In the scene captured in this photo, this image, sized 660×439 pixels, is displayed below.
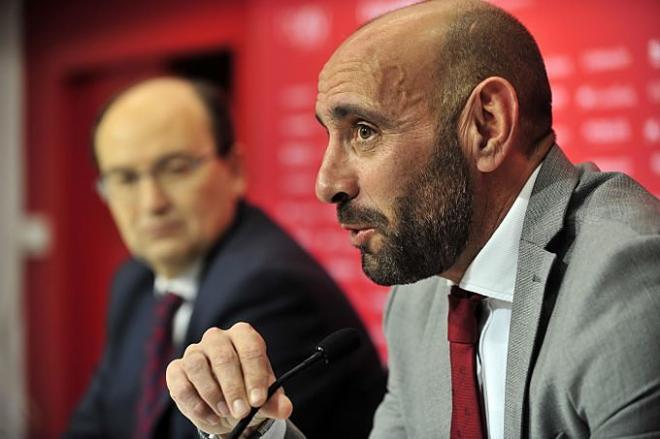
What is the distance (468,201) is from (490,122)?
3.9 inches

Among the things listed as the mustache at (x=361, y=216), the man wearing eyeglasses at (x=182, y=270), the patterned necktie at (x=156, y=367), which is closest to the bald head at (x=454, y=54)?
the mustache at (x=361, y=216)

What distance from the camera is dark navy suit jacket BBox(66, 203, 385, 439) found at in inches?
50.6

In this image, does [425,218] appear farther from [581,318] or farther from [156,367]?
[156,367]

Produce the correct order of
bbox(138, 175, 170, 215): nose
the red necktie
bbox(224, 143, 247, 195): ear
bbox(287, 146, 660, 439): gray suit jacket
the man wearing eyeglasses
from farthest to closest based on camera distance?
bbox(224, 143, 247, 195): ear
bbox(138, 175, 170, 215): nose
the man wearing eyeglasses
the red necktie
bbox(287, 146, 660, 439): gray suit jacket

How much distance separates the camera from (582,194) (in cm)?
95

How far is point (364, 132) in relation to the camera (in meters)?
0.96

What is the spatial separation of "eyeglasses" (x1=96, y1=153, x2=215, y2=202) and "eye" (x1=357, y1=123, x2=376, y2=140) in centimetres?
88

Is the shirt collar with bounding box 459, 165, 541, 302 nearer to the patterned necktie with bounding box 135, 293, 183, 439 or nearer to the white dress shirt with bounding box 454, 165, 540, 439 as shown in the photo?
the white dress shirt with bounding box 454, 165, 540, 439

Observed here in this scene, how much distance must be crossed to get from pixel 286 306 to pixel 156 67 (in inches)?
96.7

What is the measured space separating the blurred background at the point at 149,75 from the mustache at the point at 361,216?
2.18 feet

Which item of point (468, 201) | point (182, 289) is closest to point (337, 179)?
point (468, 201)

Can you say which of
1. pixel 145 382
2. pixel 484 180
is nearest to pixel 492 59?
pixel 484 180

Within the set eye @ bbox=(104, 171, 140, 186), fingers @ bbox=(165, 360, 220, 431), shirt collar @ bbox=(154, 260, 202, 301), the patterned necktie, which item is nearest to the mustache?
fingers @ bbox=(165, 360, 220, 431)

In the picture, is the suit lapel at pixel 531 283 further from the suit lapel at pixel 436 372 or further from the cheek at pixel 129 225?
the cheek at pixel 129 225
